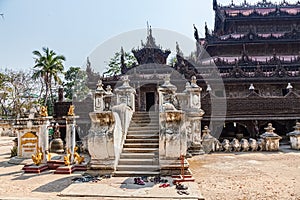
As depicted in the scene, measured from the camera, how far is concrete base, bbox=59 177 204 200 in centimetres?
518

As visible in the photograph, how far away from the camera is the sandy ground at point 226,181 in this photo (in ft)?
18.3

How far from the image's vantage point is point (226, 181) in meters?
6.74

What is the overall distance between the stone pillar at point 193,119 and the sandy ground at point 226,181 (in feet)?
6.24

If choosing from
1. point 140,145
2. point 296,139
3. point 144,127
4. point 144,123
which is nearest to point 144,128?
point 144,127

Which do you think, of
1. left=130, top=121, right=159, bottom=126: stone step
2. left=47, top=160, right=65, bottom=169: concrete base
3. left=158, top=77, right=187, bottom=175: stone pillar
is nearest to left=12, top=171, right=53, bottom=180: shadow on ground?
left=47, top=160, right=65, bottom=169: concrete base

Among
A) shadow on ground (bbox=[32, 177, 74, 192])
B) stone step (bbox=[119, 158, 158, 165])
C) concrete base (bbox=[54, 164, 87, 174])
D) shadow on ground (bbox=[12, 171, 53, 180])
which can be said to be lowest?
shadow on ground (bbox=[12, 171, 53, 180])

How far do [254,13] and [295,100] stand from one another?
12.9 m

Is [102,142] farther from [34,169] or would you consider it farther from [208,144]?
[208,144]

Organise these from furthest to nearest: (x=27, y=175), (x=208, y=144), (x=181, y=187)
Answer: (x=208, y=144) → (x=27, y=175) → (x=181, y=187)

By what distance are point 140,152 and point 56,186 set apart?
260 centimetres

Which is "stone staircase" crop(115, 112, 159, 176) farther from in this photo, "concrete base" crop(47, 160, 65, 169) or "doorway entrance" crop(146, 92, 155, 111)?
"doorway entrance" crop(146, 92, 155, 111)

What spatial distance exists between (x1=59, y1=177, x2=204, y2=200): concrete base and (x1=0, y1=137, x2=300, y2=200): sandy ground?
331mm

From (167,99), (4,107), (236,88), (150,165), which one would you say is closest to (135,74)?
(236,88)

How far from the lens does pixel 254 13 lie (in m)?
25.7
